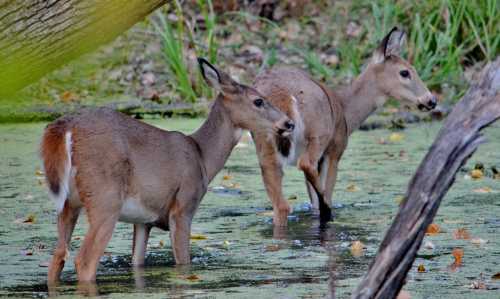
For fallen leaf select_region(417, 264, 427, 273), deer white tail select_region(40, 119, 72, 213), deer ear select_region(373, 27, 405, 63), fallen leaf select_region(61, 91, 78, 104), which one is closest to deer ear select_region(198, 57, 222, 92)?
deer white tail select_region(40, 119, 72, 213)

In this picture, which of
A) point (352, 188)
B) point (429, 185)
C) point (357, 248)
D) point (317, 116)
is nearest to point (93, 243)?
point (357, 248)

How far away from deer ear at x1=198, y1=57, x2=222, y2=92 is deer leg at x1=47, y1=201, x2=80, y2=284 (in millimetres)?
1545

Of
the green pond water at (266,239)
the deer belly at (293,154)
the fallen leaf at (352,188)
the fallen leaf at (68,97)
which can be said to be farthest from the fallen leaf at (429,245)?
the fallen leaf at (68,97)

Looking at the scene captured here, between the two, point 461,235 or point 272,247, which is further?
point 461,235

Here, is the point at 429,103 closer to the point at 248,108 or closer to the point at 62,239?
the point at 248,108

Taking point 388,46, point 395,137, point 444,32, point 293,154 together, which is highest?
→ point 293,154

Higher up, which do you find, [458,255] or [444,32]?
[458,255]

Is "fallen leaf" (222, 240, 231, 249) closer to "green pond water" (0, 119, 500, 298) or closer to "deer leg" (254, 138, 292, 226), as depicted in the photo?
"green pond water" (0, 119, 500, 298)

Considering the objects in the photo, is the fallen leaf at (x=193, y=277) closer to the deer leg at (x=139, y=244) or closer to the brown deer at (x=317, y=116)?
the deer leg at (x=139, y=244)

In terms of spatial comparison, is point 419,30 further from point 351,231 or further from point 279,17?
point 351,231

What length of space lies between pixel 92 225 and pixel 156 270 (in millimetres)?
631

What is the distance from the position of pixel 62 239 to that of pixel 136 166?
24.7 inches

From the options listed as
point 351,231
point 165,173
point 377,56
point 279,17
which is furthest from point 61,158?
point 279,17

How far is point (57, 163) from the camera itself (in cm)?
662
